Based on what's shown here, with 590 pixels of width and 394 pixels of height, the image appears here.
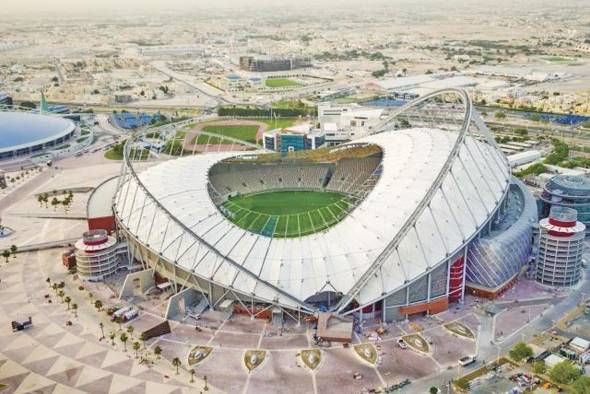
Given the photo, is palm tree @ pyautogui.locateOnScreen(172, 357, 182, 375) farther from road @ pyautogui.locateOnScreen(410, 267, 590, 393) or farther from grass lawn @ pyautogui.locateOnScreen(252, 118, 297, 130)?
grass lawn @ pyautogui.locateOnScreen(252, 118, 297, 130)

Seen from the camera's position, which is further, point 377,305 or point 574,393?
point 377,305

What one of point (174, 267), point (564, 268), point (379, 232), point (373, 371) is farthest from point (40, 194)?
point (564, 268)

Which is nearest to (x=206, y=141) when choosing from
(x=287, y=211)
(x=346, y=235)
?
(x=287, y=211)

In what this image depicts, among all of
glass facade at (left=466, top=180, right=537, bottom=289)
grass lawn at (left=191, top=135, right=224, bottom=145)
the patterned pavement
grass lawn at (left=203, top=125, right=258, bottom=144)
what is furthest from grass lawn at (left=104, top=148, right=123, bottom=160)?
glass facade at (left=466, top=180, right=537, bottom=289)

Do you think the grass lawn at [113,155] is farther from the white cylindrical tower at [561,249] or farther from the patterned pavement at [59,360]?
the white cylindrical tower at [561,249]

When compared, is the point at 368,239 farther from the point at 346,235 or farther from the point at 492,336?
the point at 492,336

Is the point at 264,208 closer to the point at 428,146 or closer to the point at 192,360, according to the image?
the point at 428,146

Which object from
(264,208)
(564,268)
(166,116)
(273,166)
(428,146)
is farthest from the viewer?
(166,116)
